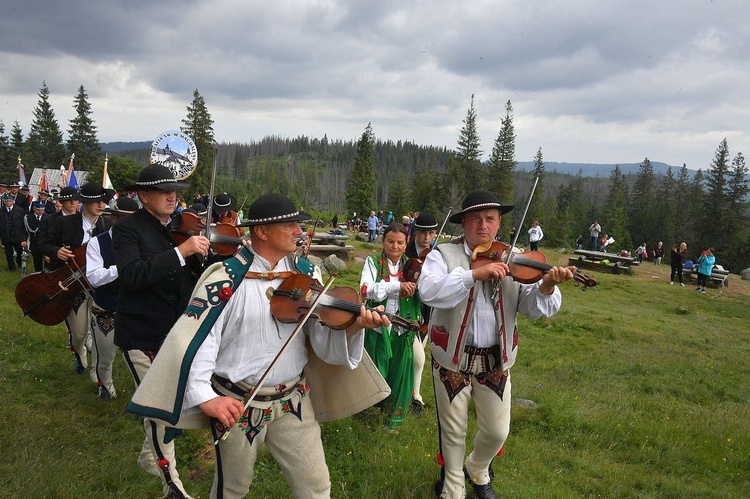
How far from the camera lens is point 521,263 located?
3.40m

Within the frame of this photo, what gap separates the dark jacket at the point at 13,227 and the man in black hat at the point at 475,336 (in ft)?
43.2

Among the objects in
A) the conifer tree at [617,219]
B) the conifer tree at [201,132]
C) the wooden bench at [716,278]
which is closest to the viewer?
the wooden bench at [716,278]

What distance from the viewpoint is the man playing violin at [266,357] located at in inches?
102

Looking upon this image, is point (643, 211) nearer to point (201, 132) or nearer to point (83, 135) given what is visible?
point (201, 132)

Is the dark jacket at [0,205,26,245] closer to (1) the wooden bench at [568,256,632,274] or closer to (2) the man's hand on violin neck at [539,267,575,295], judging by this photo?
(2) the man's hand on violin neck at [539,267,575,295]

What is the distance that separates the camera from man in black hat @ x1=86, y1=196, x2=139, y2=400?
4.07 metres

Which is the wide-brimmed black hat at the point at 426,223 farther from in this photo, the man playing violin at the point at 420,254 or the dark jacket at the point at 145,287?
the dark jacket at the point at 145,287

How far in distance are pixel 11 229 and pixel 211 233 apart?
10967 millimetres

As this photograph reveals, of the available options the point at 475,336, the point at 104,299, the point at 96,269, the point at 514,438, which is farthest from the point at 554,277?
the point at 104,299

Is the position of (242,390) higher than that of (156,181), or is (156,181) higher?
(156,181)

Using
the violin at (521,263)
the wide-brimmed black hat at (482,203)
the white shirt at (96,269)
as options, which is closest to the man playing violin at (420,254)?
the violin at (521,263)

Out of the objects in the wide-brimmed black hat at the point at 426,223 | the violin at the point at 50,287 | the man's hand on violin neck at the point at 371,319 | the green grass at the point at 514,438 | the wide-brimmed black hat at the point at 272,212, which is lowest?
the green grass at the point at 514,438

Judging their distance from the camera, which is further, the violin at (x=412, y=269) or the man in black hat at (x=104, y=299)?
the violin at (x=412, y=269)

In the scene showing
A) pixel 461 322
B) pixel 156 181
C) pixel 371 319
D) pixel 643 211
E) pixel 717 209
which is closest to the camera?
pixel 371 319
